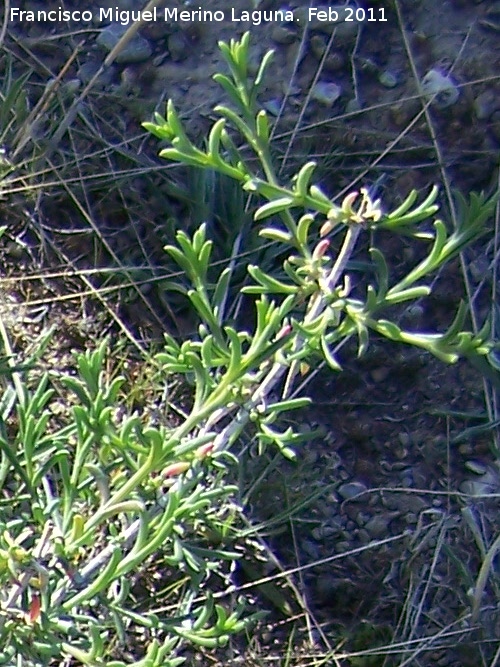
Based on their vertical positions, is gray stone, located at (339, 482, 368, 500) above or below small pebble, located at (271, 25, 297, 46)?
below

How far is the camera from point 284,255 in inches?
63.5

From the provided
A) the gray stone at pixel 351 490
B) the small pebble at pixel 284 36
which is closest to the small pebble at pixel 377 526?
the gray stone at pixel 351 490

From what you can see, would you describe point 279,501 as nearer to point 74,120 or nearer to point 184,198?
point 184,198

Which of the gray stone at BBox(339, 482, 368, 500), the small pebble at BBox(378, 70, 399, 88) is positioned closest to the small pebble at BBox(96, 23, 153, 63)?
the small pebble at BBox(378, 70, 399, 88)

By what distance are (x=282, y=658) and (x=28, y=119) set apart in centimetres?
97

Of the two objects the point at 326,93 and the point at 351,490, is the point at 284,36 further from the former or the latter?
the point at 351,490

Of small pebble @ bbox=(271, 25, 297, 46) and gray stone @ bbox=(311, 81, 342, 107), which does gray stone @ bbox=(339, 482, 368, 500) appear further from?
small pebble @ bbox=(271, 25, 297, 46)

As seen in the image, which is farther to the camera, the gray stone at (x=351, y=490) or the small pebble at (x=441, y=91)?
the small pebble at (x=441, y=91)

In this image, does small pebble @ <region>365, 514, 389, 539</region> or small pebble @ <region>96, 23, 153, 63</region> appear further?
small pebble @ <region>96, 23, 153, 63</region>

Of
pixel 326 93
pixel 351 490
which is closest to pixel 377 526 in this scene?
pixel 351 490

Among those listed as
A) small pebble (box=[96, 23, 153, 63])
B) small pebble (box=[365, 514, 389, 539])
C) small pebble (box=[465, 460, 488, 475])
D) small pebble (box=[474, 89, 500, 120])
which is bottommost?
small pebble (box=[365, 514, 389, 539])

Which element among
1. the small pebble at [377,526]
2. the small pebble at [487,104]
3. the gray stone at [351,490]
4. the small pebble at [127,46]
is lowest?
the small pebble at [377,526]

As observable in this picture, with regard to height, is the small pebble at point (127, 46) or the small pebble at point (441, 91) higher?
the small pebble at point (127, 46)

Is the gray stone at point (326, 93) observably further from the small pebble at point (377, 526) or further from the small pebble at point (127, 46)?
the small pebble at point (377, 526)
